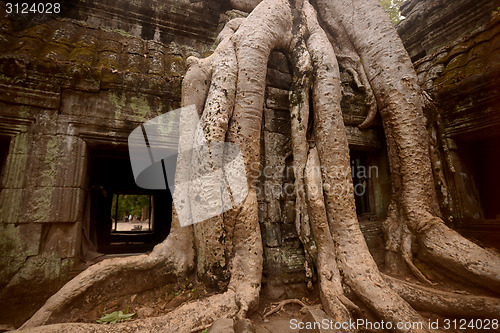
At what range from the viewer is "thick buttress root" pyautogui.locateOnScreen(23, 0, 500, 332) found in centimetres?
171

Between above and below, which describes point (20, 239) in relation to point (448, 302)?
above

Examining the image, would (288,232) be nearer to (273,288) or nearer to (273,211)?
(273,211)

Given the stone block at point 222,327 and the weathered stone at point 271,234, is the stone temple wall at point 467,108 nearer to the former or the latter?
the weathered stone at point 271,234

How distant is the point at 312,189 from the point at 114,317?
1.83 meters

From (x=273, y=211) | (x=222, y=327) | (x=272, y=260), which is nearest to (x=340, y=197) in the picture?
(x=273, y=211)

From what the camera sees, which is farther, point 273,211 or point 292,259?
point 273,211

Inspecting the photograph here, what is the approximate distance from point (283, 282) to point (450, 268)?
4.74ft

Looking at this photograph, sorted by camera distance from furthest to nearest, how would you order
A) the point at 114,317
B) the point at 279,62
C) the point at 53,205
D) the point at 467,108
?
the point at 279,62 → the point at 467,108 → the point at 53,205 → the point at 114,317

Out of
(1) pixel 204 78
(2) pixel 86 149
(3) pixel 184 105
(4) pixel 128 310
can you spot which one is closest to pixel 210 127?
(3) pixel 184 105

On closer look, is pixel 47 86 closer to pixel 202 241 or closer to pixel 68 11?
pixel 68 11

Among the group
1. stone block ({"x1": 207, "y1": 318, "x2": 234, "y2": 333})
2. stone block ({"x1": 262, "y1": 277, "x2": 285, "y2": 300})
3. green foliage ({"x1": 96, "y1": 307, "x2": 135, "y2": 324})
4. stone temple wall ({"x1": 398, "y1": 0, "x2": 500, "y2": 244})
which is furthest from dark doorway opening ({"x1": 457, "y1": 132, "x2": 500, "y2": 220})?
green foliage ({"x1": 96, "y1": 307, "x2": 135, "y2": 324})

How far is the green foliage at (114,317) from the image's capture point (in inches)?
61.5

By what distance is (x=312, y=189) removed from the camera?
2209 millimetres

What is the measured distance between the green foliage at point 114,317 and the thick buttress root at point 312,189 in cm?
17
